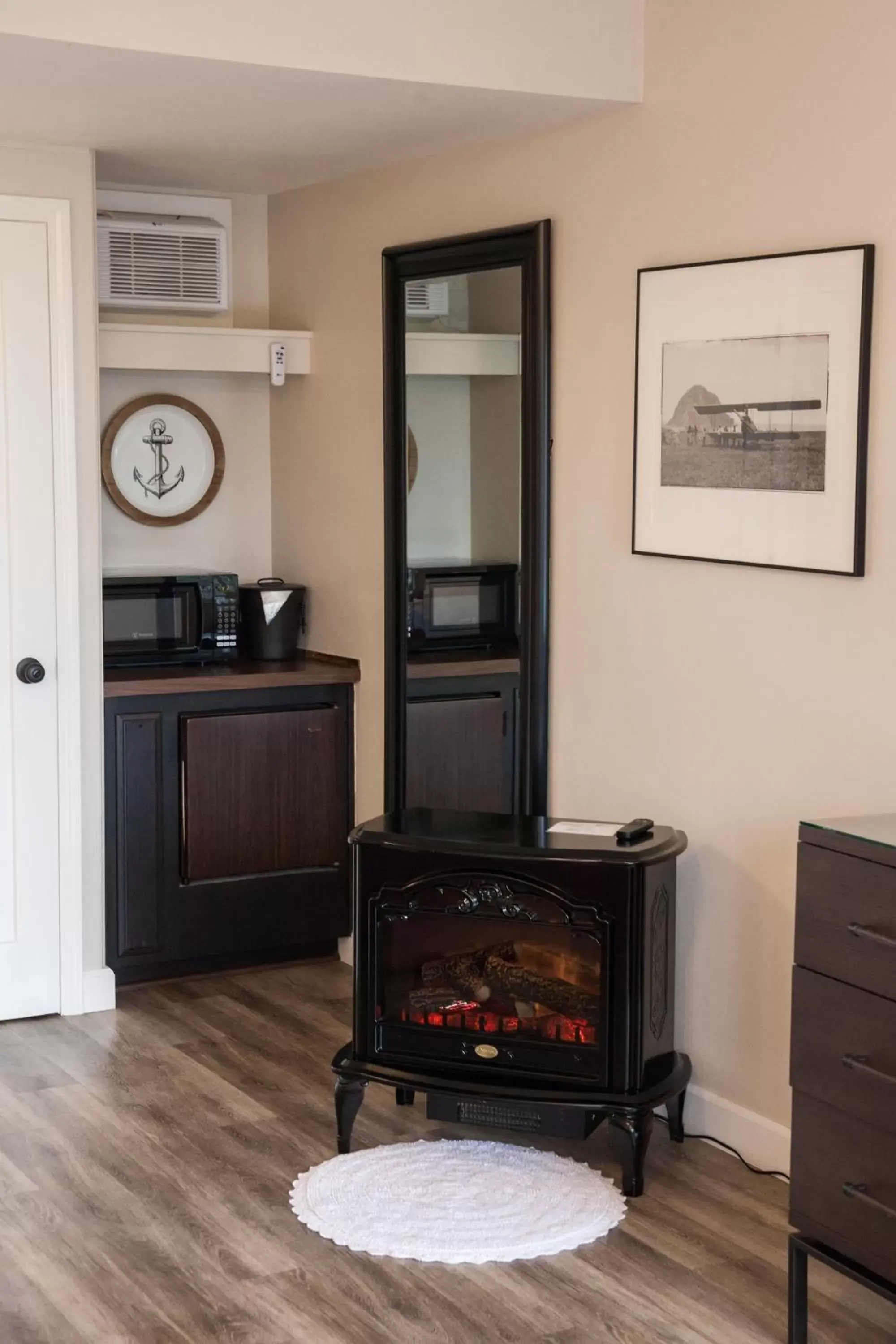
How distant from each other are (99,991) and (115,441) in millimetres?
1631

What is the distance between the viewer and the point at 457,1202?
3.26 metres

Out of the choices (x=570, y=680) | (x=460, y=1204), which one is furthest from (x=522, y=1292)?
(x=570, y=680)

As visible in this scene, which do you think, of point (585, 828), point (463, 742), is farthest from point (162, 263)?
point (585, 828)

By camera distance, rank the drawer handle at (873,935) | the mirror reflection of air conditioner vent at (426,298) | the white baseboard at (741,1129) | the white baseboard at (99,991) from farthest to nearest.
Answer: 1. the white baseboard at (99,991)
2. the mirror reflection of air conditioner vent at (426,298)
3. the white baseboard at (741,1129)
4. the drawer handle at (873,935)

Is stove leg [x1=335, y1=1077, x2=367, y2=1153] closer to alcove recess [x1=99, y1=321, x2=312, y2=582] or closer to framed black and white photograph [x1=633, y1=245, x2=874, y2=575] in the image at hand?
framed black and white photograph [x1=633, y1=245, x2=874, y2=575]

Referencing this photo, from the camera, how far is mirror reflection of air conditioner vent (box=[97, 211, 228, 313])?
480cm

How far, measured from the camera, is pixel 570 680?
393 cm

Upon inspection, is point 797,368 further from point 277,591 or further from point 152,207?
point 152,207

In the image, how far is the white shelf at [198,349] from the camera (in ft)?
15.5

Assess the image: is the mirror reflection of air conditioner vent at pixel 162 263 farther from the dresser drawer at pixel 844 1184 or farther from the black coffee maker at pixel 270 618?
the dresser drawer at pixel 844 1184

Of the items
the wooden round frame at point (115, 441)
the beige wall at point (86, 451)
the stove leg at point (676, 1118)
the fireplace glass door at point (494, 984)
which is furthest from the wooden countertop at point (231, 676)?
the stove leg at point (676, 1118)

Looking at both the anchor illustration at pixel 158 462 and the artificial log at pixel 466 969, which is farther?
the anchor illustration at pixel 158 462

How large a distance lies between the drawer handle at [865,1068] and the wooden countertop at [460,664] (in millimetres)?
1628

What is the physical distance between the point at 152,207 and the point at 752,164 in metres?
2.23
